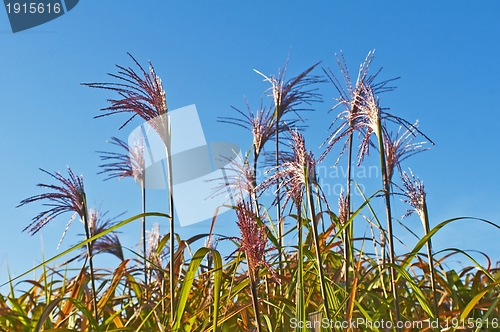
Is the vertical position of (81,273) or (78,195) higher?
(78,195)

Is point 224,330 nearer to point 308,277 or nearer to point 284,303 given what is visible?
point 284,303

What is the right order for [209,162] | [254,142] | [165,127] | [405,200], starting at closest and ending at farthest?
[165,127], [405,200], [254,142], [209,162]

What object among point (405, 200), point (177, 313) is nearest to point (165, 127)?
point (177, 313)

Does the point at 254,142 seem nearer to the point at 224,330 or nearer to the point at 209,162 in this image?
the point at 209,162

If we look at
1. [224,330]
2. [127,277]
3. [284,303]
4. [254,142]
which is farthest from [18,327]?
[254,142]

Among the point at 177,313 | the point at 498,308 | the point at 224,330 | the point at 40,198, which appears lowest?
the point at 498,308

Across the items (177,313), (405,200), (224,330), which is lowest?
(224,330)

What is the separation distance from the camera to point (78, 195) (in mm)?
2801

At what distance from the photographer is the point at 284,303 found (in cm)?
268

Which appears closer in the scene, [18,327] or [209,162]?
[18,327]

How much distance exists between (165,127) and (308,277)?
5.16ft

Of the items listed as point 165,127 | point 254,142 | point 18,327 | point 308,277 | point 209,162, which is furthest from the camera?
point 209,162

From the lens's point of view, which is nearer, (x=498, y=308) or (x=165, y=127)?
(x=165, y=127)

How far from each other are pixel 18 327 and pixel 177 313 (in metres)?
1.36
